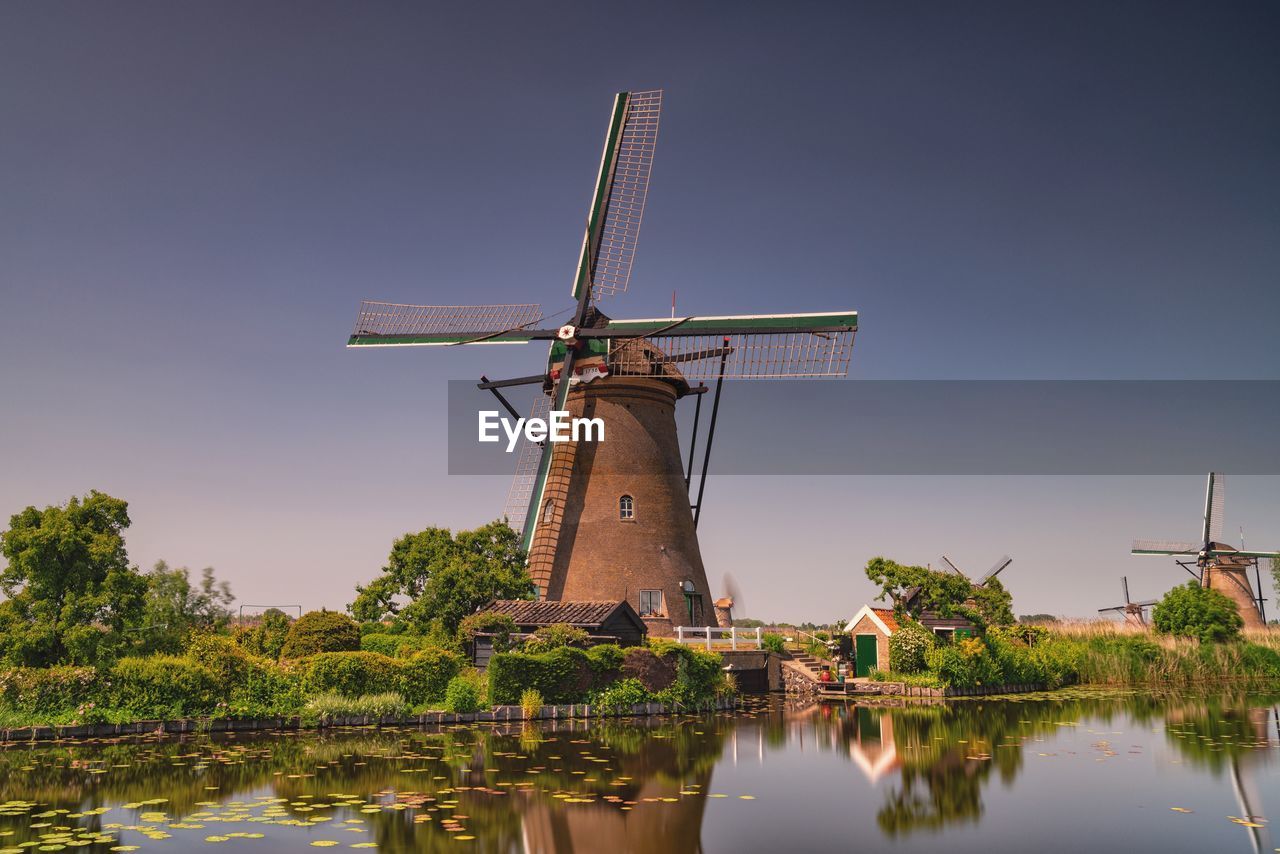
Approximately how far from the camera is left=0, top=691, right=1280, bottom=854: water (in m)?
8.60

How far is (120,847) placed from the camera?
7.97 metres

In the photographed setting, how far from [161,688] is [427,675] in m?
5.11

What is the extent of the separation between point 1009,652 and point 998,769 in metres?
17.4

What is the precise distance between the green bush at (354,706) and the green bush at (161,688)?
1809 mm

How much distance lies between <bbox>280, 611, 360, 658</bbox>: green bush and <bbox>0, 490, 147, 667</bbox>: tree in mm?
6434

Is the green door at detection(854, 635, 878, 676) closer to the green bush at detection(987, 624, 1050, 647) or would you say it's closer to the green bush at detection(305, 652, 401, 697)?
the green bush at detection(987, 624, 1050, 647)

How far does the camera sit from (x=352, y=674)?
1856cm

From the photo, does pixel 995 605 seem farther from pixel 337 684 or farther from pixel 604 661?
pixel 337 684

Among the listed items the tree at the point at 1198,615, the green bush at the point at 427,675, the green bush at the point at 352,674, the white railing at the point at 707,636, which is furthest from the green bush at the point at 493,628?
the tree at the point at 1198,615

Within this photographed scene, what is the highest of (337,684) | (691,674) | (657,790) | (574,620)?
(574,620)

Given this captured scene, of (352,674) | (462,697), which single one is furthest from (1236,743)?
(352,674)

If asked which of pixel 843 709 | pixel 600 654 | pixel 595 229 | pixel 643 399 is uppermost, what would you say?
pixel 595 229

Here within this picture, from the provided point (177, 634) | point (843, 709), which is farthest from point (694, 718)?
point (177, 634)

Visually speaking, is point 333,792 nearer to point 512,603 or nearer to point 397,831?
point 397,831
